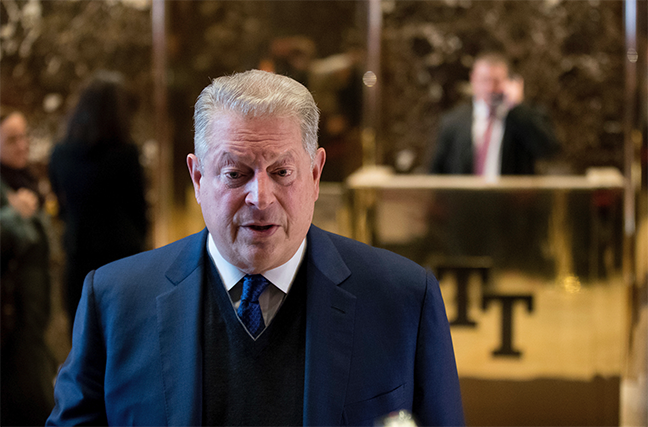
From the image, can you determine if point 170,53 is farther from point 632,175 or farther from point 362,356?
point 362,356

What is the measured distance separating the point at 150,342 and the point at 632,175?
13.2ft

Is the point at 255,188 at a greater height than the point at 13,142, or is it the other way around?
the point at 13,142

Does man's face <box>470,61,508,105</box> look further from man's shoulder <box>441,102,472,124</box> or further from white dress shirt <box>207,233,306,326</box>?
white dress shirt <box>207,233,306,326</box>

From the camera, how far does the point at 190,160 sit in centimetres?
113

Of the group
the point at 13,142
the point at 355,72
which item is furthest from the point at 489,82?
the point at 13,142

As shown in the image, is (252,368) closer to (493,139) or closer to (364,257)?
(364,257)

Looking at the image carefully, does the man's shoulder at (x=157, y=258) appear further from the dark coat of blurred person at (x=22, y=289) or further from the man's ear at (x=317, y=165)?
the dark coat of blurred person at (x=22, y=289)

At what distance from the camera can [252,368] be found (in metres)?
1.13

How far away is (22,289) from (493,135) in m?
2.91

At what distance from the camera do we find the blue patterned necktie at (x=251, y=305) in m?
1.15

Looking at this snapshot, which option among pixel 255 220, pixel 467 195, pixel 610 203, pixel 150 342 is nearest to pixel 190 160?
pixel 255 220

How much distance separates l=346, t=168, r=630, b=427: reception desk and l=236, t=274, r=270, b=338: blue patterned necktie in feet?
7.29

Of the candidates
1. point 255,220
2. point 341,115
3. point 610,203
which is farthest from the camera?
point 341,115

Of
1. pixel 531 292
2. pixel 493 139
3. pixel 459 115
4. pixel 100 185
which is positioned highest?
pixel 459 115
